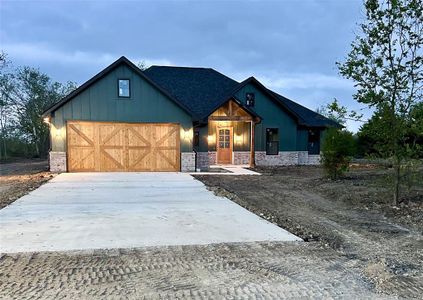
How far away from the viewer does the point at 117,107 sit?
1490 cm

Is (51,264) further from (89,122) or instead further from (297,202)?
(89,122)

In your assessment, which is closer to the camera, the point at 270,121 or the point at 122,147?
the point at 122,147

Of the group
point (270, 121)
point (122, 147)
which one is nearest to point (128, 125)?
point (122, 147)

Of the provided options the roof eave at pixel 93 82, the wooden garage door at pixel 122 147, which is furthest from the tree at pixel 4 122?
the wooden garage door at pixel 122 147

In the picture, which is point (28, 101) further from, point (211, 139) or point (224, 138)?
point (224, 138)

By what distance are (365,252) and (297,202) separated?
397cm

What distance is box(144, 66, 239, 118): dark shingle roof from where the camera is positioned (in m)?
19.5

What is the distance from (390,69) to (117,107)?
11228 mm

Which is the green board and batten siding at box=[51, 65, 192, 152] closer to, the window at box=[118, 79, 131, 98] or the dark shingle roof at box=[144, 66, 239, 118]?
the window at box=[118, 79, 131, 98]

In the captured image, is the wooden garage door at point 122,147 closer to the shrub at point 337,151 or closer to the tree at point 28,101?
the shrub at point 337,151

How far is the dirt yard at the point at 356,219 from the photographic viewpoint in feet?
13.3

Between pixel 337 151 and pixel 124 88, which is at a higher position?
pixel 124 88

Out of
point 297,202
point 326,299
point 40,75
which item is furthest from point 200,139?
point 40,75

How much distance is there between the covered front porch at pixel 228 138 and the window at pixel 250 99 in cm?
115
